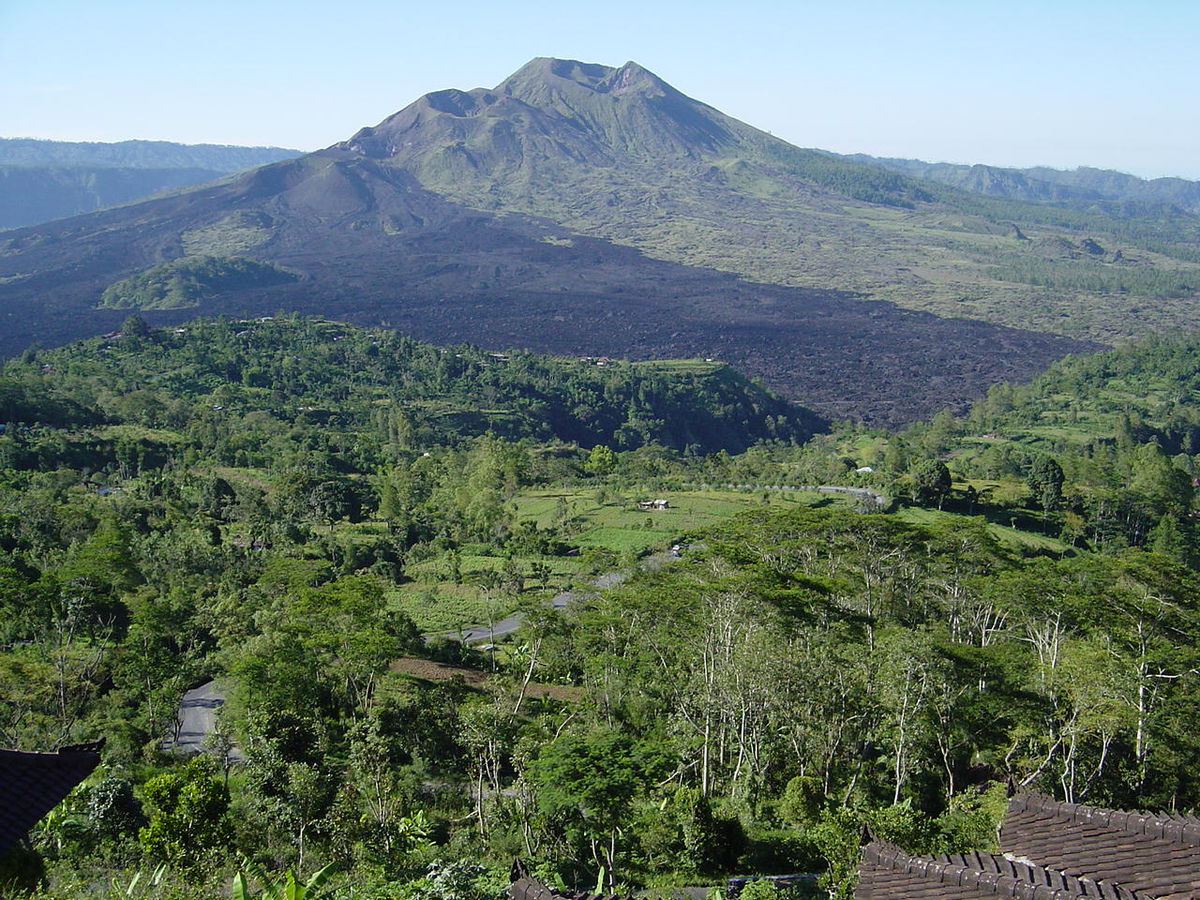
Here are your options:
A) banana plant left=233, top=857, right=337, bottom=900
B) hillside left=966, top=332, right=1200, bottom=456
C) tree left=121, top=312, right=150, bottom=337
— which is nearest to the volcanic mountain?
hillside left=966, top=332, right=1200, bottom=456

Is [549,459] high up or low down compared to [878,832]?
down

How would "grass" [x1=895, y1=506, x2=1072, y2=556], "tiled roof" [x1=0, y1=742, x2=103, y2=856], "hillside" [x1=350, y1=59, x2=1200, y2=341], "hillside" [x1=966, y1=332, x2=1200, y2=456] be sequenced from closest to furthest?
"tiled roof" [x1=0, y1=742, x2=103, y2=856] < "grass" [x1=895, y1=506, x2=1072, y2=556] < "hillside" [x1=966, y1=332, x2=1200, y2=456] < "hillside" [x1=350, y1=59, x2=1200, y2=341]

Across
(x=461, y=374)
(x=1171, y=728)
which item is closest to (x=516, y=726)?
(x=1171, y=728)

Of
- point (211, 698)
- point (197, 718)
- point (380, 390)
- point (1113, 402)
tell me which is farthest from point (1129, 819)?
point (1113, 402)

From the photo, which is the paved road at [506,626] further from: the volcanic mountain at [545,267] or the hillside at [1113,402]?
the volcanic mountain at [545,267]

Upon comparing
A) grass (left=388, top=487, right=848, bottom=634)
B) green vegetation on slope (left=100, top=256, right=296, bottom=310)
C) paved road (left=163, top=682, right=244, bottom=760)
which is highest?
green vegetation on slope (left=100, top=256, right=296, bottom=310)

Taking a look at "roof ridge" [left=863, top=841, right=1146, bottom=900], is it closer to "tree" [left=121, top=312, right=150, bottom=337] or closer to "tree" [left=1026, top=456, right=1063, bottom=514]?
"tree" [left=1026, top=456, right=1063, bottom=514]

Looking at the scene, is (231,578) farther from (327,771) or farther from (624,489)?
(624,489)
